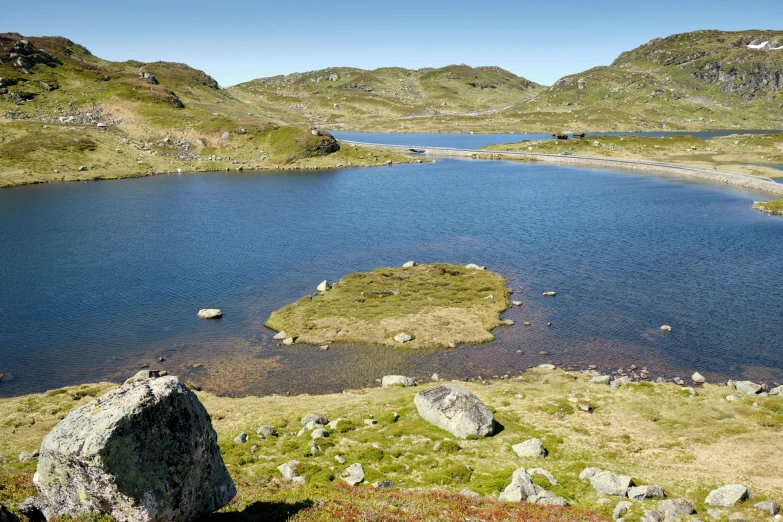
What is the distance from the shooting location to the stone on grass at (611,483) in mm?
28375

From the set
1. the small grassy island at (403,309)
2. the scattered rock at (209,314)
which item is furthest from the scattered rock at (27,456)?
the scattered rock at (209,314)

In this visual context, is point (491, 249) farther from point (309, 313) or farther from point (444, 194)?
point (444, 194)

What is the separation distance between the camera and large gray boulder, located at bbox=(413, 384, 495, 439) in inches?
1422

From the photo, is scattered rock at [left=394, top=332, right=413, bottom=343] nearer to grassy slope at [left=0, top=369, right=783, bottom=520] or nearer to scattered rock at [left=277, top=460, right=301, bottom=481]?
grassy slope at [left=0, top=369, right=783, bottom=520]

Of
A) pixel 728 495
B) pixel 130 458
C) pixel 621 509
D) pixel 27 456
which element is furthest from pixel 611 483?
pixel 27 456

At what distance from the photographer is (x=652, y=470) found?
31641 millimetres

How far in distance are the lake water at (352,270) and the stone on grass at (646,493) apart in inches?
927

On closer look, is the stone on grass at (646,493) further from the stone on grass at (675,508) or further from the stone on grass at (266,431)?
the stone on grass at (266,431)

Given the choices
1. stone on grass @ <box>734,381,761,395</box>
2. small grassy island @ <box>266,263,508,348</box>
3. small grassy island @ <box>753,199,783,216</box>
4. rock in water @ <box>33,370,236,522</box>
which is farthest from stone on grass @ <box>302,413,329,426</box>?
small grassy island @ <box>753,199,783,216</box>

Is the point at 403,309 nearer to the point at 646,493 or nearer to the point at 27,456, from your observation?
the point at 646,493

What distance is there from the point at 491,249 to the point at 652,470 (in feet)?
205

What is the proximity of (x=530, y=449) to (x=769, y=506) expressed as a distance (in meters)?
13.1

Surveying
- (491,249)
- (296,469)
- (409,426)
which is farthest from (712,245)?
(296,469)

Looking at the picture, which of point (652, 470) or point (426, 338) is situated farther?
point (426, 338)
